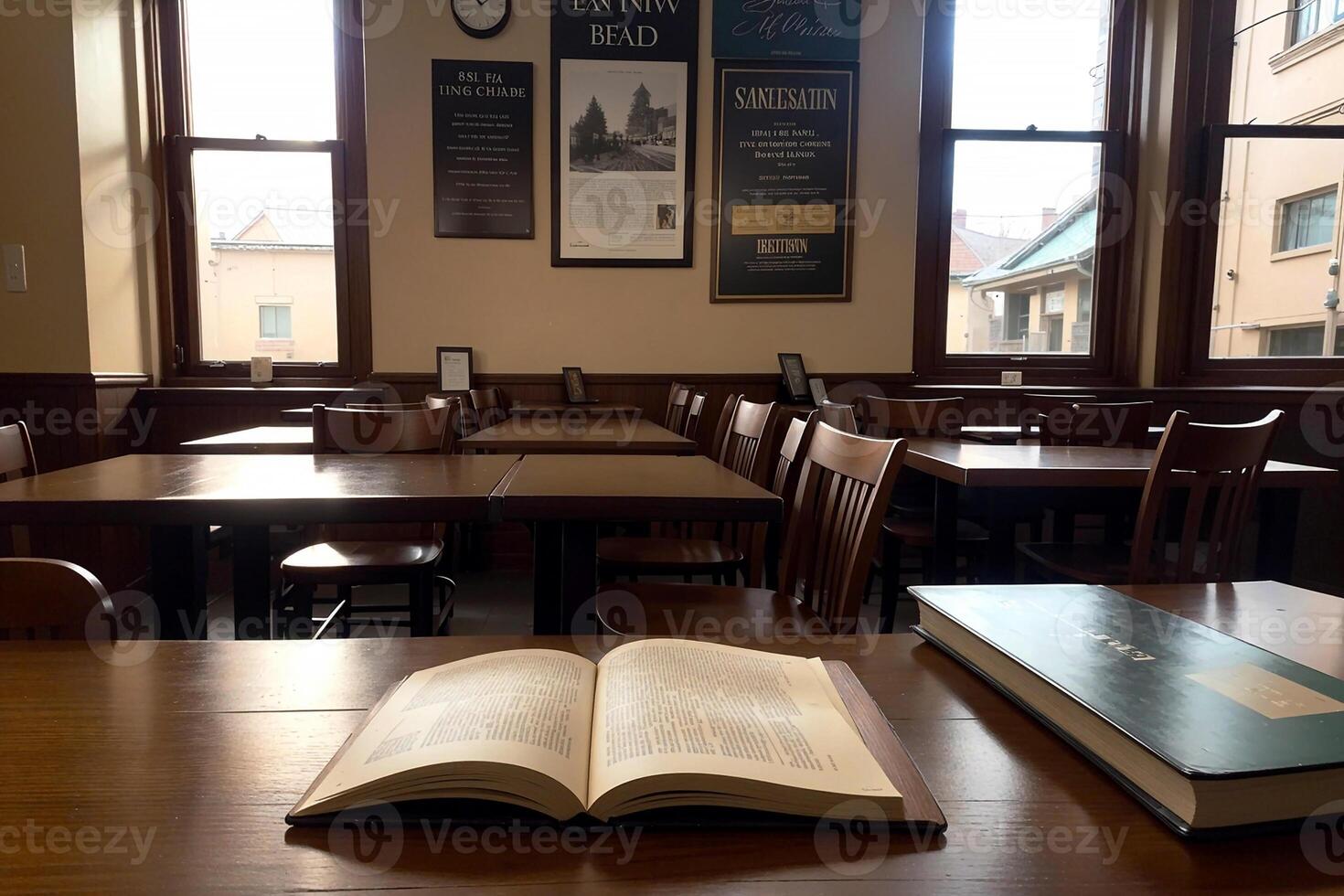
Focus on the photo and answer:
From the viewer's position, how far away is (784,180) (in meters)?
3.97

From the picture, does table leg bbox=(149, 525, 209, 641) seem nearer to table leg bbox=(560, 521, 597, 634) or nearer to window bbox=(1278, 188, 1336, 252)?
table leg bbox=(560, 521, 597, 634)

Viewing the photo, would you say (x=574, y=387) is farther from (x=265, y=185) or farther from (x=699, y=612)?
(x=699, y=612)

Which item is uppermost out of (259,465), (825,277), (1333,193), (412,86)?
(412,86)

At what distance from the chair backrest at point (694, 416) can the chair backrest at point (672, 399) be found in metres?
0.31

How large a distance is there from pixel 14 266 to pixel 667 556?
10.3 feet

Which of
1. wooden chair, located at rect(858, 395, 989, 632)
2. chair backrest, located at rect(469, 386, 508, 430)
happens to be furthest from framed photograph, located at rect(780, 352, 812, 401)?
chair backrest, located at rect(469, 386, 508, 430)

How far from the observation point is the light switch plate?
322 cm

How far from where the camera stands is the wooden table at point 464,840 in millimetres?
344

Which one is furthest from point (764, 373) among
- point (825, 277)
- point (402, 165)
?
point (402, 165)

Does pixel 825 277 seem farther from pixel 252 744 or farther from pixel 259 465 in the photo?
pixel 252 744

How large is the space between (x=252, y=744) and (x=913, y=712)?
424 millimetres

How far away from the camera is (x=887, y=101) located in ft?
13.1

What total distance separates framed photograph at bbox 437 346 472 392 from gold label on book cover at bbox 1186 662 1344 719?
3727 mm

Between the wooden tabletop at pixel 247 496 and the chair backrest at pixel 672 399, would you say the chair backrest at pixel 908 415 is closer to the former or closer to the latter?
the chair backrest at pixel 672 399
